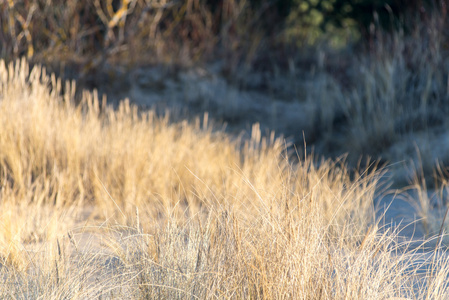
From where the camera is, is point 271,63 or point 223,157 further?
point 271,63

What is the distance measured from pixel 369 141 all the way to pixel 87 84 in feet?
13.3

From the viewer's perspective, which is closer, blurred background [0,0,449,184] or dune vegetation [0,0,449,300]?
dune vegetation [0,0,449,300]


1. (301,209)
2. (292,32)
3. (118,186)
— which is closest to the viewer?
(301,209)

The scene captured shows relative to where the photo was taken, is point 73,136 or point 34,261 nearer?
point 34,261

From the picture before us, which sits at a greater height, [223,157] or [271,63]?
[271,63]

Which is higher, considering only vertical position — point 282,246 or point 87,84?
point 282,246

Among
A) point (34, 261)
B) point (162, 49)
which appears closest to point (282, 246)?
point (34, 261)

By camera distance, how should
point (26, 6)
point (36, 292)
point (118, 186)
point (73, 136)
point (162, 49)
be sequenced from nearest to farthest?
point (36, 292) → point (118, 186) → point (73, 136) → point (26, 6) → point (162, 49)

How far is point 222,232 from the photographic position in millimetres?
2084

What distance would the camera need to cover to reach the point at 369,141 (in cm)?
557

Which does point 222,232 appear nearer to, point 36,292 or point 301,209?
point 301,209

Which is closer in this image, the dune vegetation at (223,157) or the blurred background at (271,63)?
the dune vegetation at (223,157)

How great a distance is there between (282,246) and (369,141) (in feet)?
12.6

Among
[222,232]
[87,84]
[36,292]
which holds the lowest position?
[87,84]
